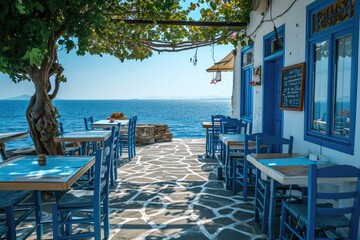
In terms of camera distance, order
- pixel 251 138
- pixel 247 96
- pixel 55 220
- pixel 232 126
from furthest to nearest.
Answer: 1. pixel 247 96
2. pixel 232 126
3. pixel 251 138
4. pixel 55 220

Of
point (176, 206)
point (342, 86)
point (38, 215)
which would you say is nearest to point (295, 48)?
point (342, 86)

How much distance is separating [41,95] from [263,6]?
4.06 meters

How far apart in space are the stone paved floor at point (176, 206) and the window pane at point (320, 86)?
1496mm

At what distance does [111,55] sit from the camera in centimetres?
838

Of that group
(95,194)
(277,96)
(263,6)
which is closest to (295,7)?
(263,6)

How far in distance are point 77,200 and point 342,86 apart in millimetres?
2997

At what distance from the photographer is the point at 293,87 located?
4715mm

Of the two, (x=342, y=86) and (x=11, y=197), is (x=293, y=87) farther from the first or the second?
(x=11, y=197)

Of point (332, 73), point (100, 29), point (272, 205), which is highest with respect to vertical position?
point (100, 29)

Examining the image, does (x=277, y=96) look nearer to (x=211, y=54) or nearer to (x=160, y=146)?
(x=211, y=54)

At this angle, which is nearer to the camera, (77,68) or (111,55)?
(111,55)

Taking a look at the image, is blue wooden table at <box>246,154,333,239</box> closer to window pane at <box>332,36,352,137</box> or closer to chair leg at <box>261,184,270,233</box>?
chair leg at <box>261,184,270,233</box>

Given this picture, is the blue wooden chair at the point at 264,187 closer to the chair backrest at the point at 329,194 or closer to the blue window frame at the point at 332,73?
the blue window frame at the point at 332,73

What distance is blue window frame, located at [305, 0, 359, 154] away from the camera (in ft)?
10.7
